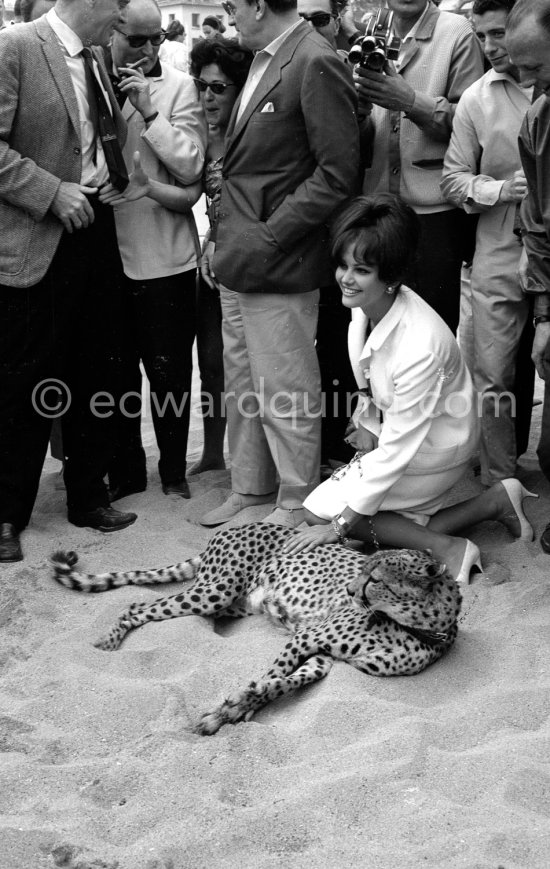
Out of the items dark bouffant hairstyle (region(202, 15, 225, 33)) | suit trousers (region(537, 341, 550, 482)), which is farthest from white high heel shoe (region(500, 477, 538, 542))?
dark bouffant hairstyle (region(202, 15, 225, 33))

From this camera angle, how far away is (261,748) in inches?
116

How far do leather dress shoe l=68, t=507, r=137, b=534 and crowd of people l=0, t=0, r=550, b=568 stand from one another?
0.05 ft

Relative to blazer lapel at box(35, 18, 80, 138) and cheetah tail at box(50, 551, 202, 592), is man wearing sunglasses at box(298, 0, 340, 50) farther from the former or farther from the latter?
cheetah tail at box(50, 551, 202, 592)

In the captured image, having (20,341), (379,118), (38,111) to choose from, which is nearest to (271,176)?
(379,118)

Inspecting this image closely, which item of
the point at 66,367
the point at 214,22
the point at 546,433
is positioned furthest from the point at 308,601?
the point at 214,22

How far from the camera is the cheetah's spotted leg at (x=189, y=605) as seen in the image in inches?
151

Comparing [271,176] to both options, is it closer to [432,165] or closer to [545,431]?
[432,165]

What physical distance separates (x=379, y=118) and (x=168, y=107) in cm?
99

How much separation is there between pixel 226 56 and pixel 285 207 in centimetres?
95

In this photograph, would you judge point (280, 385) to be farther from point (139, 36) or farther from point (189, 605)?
point (139, 36)

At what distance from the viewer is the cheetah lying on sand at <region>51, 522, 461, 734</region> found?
3301 millimetres

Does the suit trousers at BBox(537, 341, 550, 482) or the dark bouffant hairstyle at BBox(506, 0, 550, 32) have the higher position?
the dark bouffant hairstyle at BBox(506, 0, 550, 32)

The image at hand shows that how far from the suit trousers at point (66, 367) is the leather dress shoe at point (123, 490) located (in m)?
0.28

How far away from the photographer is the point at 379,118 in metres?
4.58
